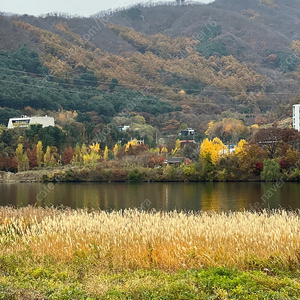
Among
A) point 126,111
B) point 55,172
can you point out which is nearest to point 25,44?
point 126,111

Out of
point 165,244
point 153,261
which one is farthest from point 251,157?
point 153,261

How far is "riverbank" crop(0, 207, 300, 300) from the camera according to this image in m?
7.39

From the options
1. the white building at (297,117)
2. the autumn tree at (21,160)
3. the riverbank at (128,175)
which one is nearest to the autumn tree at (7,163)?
the autumn tree at (21,160)

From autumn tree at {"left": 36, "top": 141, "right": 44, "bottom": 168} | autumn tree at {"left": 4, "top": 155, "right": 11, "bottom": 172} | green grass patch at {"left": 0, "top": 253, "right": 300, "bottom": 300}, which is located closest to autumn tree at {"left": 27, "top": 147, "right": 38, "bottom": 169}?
autumn tree at {"left": 36, "top": 141, "right": 44, "bottom": 168}

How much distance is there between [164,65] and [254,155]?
142 metres

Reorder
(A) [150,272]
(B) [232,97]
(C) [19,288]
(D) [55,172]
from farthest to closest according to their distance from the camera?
(B) [232,97], (D) [55,172], (A) [150,272], (C) [19,288]

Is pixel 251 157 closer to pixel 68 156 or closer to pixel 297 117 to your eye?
pixel 297 117

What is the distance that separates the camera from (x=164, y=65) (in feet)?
617

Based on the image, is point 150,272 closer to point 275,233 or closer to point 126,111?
point 275,233

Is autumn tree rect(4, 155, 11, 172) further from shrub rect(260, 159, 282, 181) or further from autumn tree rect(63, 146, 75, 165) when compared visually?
shrub rect(260, 159, 282, 181)

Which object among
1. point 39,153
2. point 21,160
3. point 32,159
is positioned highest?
point 39,153

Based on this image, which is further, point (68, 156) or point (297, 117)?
point (297, 117)

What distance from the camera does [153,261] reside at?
9.49 m

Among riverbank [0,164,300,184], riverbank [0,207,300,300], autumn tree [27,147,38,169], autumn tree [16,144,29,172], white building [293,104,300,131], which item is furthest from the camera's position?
white building [293,104,300,131]
